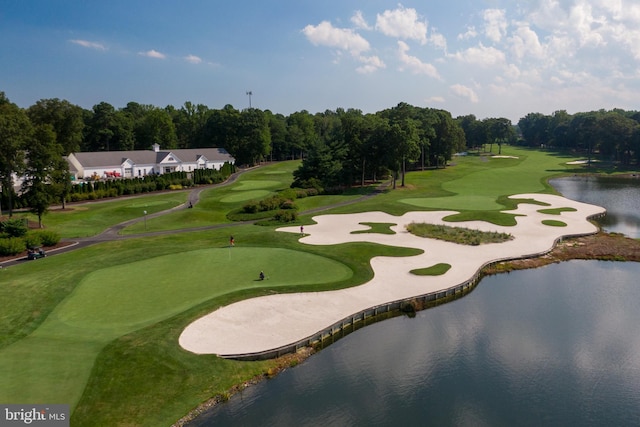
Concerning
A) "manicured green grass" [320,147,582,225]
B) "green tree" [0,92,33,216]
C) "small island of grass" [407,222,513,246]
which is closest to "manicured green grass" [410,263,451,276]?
"small island of grass" [407,222,513,246]

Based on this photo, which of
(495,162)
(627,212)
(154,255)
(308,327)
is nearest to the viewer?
(308,327)

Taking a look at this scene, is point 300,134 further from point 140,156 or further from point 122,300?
point 122,300

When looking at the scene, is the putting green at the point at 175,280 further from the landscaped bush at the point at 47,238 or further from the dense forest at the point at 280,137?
the dense forest at the point at 280,137

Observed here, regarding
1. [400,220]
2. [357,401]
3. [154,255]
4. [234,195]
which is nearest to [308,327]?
[357,401]


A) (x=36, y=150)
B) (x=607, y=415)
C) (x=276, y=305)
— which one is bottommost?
(x=607, y=415)

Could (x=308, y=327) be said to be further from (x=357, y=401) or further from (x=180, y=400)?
(x=180, y=400)

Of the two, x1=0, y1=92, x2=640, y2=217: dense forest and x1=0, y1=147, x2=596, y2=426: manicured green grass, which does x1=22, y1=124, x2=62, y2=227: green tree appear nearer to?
x1=0, y1=92, x2=640, y2=217: dense forest

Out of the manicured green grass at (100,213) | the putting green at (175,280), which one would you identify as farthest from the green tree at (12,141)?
the putting green at (175,280)
